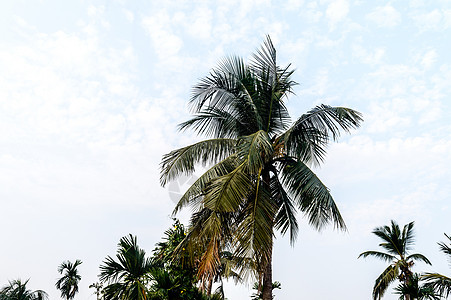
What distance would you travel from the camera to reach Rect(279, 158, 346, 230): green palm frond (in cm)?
1072

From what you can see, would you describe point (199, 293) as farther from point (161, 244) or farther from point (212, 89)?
point (212, 89)

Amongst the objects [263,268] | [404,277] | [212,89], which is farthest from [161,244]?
[404,277]

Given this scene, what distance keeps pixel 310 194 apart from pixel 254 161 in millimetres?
2393

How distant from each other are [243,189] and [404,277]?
19.2m

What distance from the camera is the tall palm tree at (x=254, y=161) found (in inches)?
398

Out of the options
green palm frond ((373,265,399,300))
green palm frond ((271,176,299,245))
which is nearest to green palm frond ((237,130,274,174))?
green palm frond ((271,176,299,245))

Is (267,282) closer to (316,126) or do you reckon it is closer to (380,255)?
(316,126)

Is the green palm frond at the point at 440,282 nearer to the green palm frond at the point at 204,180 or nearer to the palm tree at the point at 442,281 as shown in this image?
the palm tree at the point at 442,281

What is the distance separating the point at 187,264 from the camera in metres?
11.1

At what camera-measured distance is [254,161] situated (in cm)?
958

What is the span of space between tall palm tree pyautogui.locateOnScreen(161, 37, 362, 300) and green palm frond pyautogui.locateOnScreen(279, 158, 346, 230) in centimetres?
3

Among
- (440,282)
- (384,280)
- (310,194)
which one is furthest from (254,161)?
(384,280)

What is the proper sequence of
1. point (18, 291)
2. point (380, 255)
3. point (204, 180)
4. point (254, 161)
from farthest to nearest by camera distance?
point (380, 255) < point (18, 291) < point (204, 180) < point (254, 161)

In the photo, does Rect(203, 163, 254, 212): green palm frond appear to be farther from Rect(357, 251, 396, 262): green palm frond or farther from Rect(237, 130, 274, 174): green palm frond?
Rect(357, 251, 396, 262): green palm frond
